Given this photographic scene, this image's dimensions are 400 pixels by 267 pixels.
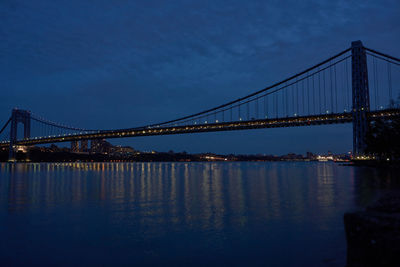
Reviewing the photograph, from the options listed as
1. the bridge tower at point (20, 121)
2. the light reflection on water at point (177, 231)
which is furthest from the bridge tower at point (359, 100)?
the bridge tower at point (20, 121)

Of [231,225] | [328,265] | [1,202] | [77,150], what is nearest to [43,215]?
[1,202]

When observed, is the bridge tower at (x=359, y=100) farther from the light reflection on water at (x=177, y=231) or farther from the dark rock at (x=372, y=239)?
the dark rock at (x=372, y=239)

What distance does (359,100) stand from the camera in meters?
49.3

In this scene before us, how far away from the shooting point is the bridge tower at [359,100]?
159 ft

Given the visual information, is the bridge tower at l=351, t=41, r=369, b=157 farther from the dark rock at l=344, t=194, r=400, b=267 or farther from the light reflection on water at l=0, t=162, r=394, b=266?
the dark rock at l=344, t=194, r=400, b=267

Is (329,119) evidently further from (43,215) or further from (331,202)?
(43,215)

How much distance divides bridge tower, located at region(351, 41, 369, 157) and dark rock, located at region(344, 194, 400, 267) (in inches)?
1821

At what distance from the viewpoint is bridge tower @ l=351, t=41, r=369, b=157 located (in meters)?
48.3

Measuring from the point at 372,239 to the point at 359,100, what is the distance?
48896mm

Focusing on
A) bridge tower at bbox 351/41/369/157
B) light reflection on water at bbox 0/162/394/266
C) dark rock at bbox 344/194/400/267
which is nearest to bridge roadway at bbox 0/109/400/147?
bridge tower at bbox 351/41/369/157

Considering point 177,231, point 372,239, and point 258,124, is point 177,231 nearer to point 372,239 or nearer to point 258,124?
point 372,239

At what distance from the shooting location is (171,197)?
1560 cm

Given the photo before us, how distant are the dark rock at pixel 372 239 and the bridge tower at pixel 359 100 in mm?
46241

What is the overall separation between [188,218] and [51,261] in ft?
15.2
